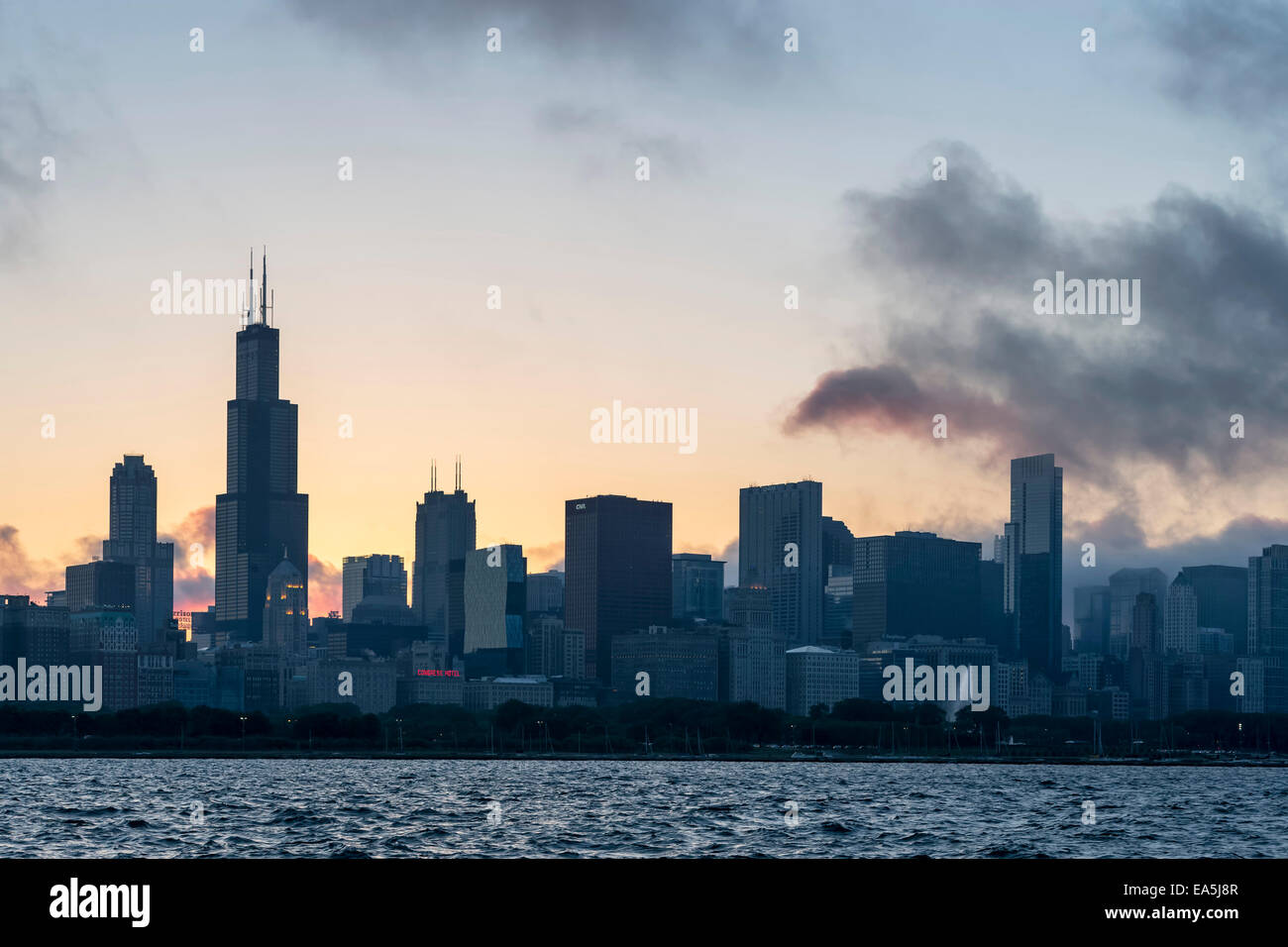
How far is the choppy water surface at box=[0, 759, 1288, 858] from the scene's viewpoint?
76.2m

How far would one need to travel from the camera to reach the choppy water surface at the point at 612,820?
250 ft

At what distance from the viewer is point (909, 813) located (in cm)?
11294

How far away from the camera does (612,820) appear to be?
98625 mm
